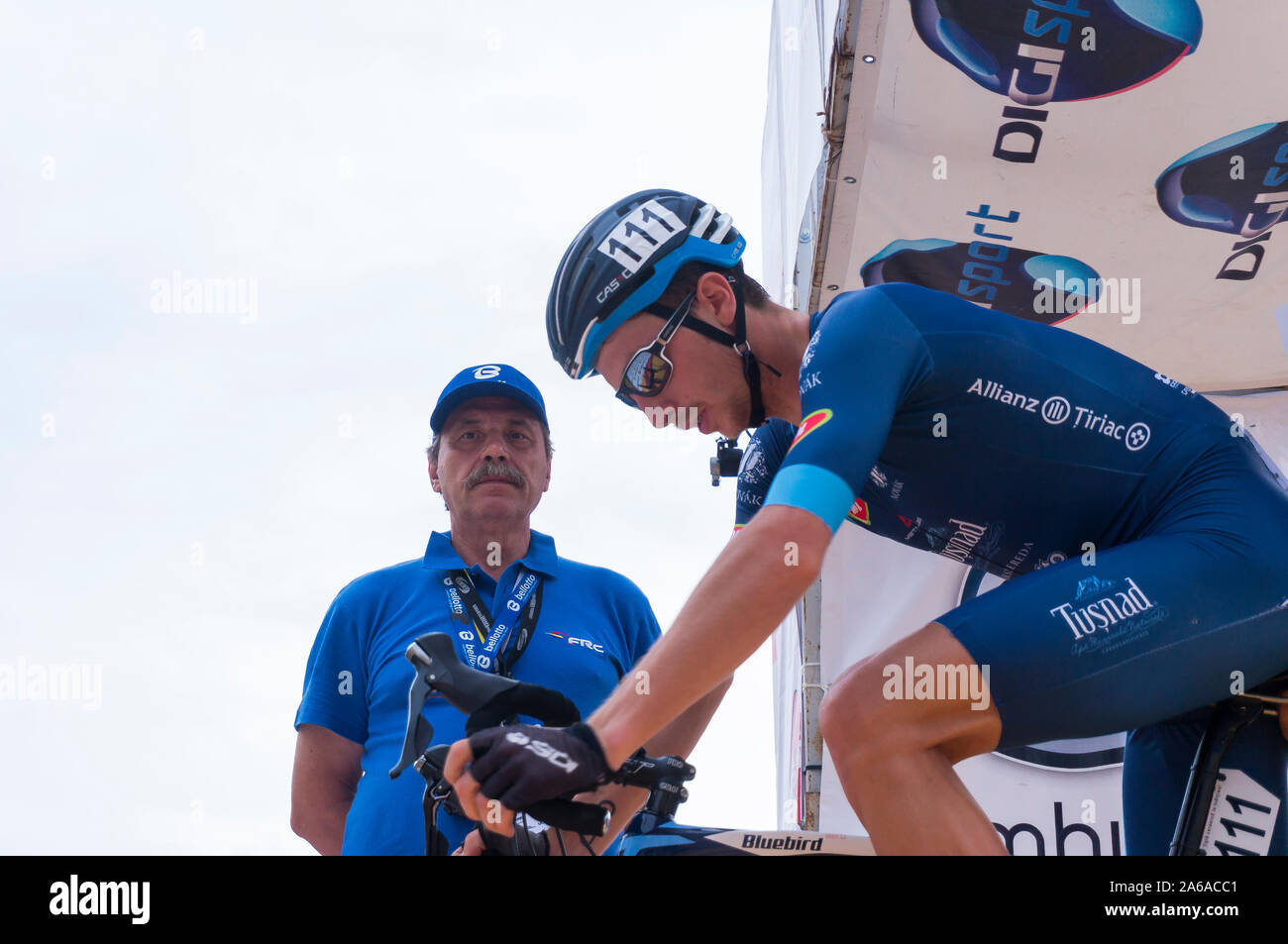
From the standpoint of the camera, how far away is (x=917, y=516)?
2.44 meters

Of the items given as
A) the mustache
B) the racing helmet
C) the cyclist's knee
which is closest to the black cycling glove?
the cyclist's knee

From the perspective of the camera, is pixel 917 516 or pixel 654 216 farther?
pixel 654 216

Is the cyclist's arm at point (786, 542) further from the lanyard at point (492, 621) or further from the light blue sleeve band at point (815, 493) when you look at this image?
the lanyard at point (492, 621)

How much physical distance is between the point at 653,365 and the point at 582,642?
1.09m


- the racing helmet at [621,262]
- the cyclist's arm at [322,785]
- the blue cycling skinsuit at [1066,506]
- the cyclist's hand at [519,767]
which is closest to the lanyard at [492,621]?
the cyclist's arm at [322,785]

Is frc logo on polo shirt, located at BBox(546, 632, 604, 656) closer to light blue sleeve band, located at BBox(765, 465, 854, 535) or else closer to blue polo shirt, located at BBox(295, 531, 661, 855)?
blue polo shirt, located at BBox(295, 531, 661, 855)

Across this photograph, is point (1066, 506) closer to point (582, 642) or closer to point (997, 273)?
point (582, 642)

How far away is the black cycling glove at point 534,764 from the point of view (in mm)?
1678

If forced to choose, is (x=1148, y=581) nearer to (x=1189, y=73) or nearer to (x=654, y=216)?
(x=654, y=216)
